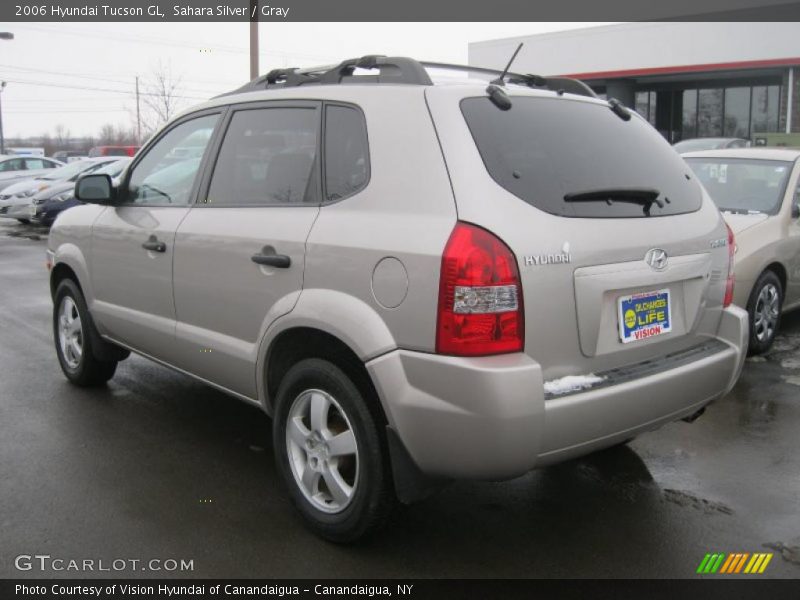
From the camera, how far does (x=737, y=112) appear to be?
3262 centimetres

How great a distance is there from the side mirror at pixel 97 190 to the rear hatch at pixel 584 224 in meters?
2.48

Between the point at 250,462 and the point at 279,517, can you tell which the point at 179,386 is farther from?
the point at 279,517

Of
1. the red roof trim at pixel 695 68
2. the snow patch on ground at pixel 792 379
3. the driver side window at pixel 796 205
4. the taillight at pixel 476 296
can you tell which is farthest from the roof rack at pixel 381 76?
the red roof trim at pixel 695 68

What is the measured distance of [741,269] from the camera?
20.1 ft

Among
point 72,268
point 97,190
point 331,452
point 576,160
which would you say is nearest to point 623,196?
point 576,160

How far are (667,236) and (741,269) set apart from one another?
10.3 feet

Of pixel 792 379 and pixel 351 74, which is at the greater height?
pixel 351 74

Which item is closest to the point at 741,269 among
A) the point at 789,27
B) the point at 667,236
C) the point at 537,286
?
the point at 667,236

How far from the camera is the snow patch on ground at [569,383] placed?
2.92 metres

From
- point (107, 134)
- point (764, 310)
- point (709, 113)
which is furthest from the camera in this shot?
point (107, 134)

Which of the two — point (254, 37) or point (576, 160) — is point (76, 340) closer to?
point (576, 160)

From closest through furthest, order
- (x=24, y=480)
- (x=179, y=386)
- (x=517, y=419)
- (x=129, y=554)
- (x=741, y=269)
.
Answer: (x=517, y=419)
(x=129, y=554)
(x=24, y=480)
(x=179, y=386)
(x=741, y=269)

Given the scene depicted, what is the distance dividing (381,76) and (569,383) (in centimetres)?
155

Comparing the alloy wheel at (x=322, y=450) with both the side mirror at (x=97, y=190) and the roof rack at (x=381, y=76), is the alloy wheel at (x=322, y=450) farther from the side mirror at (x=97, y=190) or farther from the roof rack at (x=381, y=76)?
the side mirror at (x=97, y=190)
